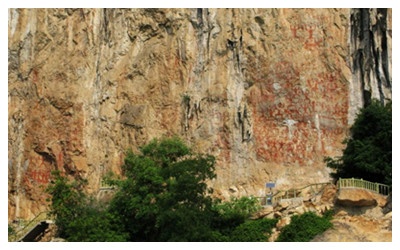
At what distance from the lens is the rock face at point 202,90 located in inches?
1105

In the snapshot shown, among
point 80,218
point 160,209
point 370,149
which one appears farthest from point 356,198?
point 80,218

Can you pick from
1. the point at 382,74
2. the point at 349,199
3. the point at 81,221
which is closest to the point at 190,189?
the point at 81,221

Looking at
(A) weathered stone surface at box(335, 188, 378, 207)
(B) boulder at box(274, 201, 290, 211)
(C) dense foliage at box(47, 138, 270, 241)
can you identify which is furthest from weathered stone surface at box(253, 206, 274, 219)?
(A) weathered stone surface at box(335, 188, 378, 207)

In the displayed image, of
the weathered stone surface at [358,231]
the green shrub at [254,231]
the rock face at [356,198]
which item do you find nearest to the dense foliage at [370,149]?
the rock face at [356,198]

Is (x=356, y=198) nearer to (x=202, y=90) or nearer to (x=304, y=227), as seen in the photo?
(x=304, y=227)

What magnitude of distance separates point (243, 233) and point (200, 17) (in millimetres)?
11851

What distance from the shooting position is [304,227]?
21.4 meters

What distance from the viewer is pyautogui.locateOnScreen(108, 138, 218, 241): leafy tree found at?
20812mm

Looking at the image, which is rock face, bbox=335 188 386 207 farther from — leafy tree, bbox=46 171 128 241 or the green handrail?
the green handrail

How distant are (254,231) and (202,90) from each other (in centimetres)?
884

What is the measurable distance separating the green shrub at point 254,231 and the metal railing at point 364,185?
Result: 2.81 metres

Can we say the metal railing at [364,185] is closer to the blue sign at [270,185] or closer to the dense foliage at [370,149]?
the dense foliage at [370,149]

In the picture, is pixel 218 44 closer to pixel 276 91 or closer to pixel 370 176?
pixel 276 91

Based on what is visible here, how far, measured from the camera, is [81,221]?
22.4 meters
